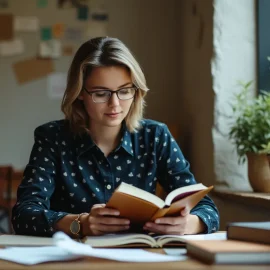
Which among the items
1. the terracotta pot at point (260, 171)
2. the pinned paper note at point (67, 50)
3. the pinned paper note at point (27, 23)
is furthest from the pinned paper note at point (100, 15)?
the terracotta pot at point (260, 171)

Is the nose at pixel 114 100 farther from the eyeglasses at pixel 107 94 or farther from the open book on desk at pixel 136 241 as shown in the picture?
the open book on desk at pixel 136 241

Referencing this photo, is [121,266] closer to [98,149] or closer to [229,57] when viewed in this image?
[98,149]

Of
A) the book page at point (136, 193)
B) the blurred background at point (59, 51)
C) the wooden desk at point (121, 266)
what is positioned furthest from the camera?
the blurred background at point (59, 51)

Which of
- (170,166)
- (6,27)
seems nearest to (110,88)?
(170,166)

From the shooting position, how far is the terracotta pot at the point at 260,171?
257 centimetres

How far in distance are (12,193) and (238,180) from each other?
168 cm

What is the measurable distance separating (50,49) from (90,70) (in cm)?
231

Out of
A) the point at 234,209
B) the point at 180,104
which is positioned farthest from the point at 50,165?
the point at 180,104

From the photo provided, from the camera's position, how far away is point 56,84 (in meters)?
4.03

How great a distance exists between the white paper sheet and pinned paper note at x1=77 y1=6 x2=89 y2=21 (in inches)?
116

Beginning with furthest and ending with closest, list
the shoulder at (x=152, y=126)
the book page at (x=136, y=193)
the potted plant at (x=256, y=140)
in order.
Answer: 1. the potted plant at (x=256, y=140)
2. the shoulder at (x=152, y=126)
3. the book page at (x=136, y=193)

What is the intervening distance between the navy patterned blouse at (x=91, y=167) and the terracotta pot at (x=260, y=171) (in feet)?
2.41

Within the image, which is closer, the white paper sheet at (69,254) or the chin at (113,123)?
the white paper sheet at (69,254)

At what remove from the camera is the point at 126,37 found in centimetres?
399
